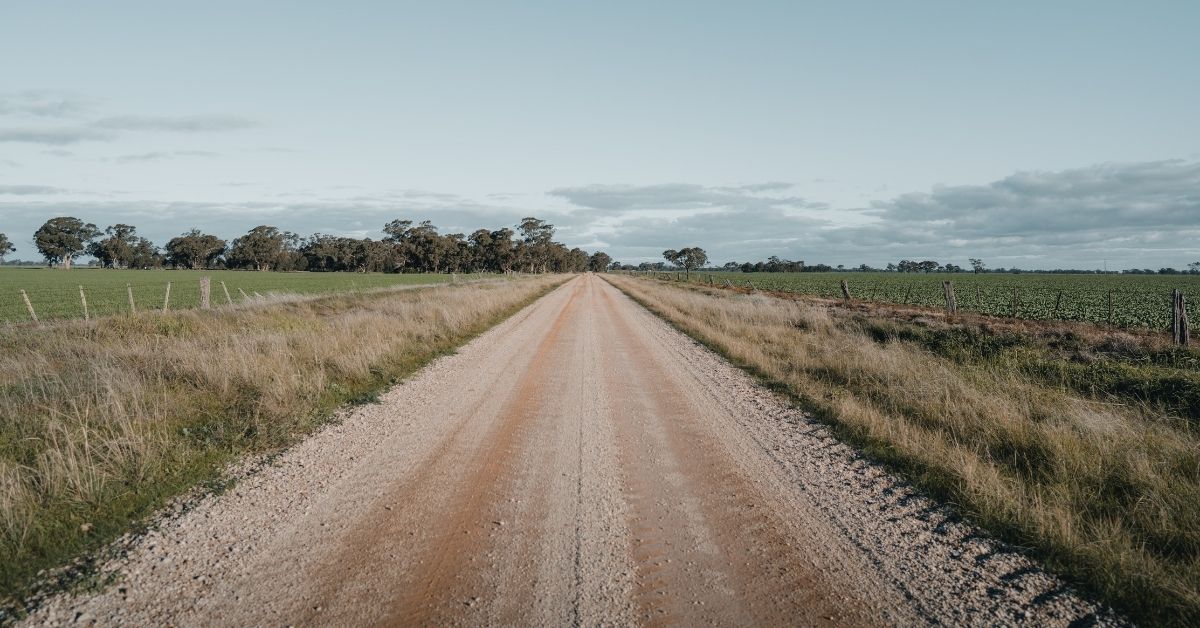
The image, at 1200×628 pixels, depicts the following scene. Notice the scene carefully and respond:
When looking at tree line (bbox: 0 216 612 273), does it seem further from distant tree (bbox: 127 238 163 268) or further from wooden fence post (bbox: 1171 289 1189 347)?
wooden fence post (bbox: 1171 289 1189 347)

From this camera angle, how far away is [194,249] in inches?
5113

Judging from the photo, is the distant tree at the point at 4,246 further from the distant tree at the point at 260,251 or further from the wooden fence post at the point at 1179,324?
the wooden fence post at the point at 1179,324

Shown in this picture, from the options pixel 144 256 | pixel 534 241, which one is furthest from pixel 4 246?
pixel 534 241

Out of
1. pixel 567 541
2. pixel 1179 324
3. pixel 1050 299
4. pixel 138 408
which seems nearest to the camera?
pixel 567 541

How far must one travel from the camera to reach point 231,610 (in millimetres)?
3562

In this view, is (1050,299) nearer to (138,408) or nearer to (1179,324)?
(1179,324)

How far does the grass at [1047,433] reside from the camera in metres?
4.37

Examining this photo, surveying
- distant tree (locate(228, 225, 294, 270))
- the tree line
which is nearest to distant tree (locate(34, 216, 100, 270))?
the tree line

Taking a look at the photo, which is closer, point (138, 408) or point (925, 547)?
point (925, 547)

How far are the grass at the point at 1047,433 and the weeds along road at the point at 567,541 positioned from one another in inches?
17.8

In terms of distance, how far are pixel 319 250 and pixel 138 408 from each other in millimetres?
143734

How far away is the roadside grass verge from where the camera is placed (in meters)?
4.74

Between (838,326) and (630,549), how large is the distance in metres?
18.0

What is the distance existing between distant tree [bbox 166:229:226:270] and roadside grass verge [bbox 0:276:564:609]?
139401 mm
